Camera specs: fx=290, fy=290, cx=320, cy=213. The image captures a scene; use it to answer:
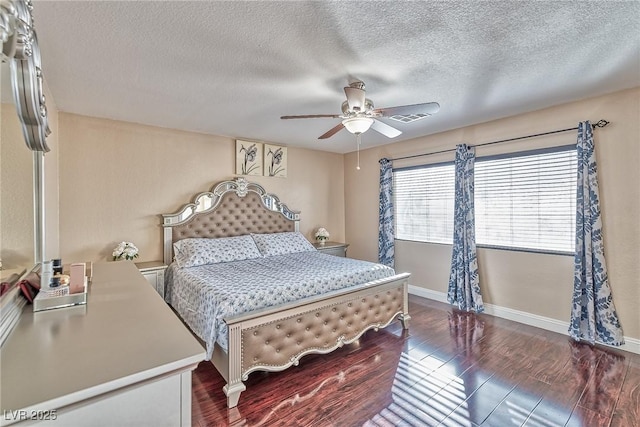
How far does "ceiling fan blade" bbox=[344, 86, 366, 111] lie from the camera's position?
7.23 feet

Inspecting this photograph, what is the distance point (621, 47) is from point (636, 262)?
1949 mm

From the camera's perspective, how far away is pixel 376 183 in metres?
5.11

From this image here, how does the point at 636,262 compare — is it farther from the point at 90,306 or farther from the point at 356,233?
the point at 90,306

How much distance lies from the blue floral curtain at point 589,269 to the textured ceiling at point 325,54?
2.27 ft

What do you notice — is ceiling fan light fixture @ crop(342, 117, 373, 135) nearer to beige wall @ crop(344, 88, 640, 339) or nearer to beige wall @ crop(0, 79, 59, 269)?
beige wall @ crop(344, 88, 640, 339)

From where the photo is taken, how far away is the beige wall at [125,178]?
3180 mm

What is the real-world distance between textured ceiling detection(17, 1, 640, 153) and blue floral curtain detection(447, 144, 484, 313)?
2.58 feet

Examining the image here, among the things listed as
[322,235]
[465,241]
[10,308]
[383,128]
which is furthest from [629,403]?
[322,235]

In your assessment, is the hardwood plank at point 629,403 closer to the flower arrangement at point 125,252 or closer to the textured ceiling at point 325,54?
the textured ceiling at point 325,54

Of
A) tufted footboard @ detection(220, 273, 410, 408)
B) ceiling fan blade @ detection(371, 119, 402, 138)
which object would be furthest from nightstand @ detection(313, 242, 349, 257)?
ceiling fan blade @ detection(371, 119, 402, 138)

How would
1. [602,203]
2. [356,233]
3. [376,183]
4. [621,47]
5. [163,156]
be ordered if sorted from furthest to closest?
[356,233], [376,183], [163,156], [602,203], [621,47]

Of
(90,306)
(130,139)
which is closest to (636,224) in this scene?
(90,306)

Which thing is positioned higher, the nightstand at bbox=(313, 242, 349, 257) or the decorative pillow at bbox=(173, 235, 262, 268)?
the decorative pillow at bbox=(173, 235, 262, 268)

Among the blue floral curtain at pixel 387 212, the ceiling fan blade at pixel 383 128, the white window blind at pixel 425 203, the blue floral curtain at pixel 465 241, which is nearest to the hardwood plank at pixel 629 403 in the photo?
the blue floral curtain at pixel 465 241
